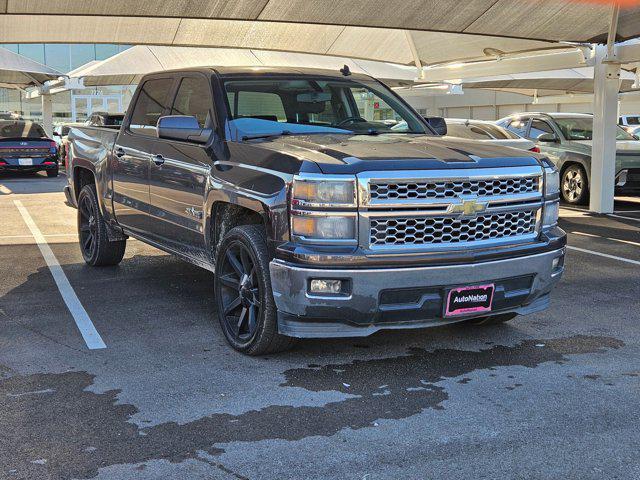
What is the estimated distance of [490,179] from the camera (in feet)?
16.5

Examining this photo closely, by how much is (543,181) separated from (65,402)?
3125 millimetres

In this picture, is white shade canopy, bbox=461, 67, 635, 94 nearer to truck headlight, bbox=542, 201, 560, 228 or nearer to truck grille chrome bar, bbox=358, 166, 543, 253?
truck headlight, bbox=542, 201, 560, 228

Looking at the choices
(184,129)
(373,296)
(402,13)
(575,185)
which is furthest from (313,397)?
(575,185)

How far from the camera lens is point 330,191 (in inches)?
186

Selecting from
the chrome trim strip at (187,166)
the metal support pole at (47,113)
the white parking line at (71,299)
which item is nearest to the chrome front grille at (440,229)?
the chrome trim strip at (187,166)

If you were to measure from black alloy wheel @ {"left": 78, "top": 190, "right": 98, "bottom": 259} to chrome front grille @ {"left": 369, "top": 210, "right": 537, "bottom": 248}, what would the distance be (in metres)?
4.24

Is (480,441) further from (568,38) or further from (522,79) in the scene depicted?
(522,79)

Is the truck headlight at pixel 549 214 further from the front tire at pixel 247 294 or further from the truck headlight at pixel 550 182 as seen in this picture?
the front tire at pixel 247 294

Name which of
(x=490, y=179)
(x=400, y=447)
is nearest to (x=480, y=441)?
(x=400, y=447)

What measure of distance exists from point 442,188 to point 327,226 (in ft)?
2.31

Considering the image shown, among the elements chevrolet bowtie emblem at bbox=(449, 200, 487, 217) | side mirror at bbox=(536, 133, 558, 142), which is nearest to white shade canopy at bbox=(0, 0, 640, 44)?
side mirror at bbox=(536, 133, 558, 142)

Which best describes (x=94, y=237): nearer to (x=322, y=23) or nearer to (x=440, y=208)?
(x=440, y=208)

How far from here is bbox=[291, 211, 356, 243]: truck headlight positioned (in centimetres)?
474

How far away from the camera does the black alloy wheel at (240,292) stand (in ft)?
17.3
